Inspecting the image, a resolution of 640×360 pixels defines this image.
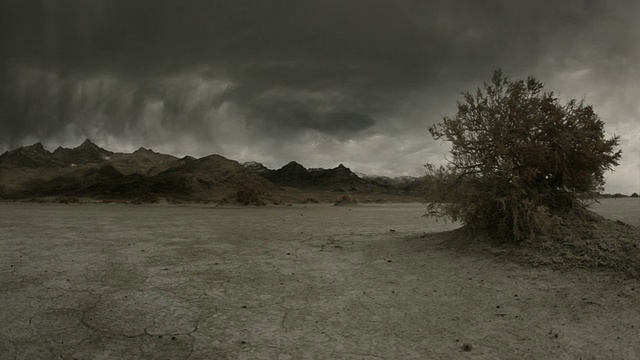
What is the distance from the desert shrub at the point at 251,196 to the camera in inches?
1291

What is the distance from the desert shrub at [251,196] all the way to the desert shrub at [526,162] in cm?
2555

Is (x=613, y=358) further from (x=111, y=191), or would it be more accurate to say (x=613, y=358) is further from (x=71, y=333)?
(x=111, y=191)

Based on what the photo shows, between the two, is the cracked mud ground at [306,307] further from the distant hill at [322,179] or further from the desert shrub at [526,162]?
the distant hill at [322,179]

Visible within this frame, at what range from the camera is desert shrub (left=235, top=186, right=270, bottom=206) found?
32.8m

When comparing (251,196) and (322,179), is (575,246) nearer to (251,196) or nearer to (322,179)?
(251,196)

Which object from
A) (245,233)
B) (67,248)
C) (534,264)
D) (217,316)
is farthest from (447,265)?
(67,248)

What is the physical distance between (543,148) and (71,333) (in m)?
8.55

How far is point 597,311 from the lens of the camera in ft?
15.9

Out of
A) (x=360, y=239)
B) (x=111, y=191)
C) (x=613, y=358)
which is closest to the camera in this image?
(x=613, y=358)

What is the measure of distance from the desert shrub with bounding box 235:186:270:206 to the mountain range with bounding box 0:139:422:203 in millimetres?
212

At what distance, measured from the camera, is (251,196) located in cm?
3322

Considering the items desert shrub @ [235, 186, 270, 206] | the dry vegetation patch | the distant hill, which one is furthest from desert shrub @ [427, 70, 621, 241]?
the distant hill

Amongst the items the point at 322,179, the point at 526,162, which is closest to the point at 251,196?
the point at 526,162

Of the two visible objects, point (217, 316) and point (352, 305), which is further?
point (352, 305)
